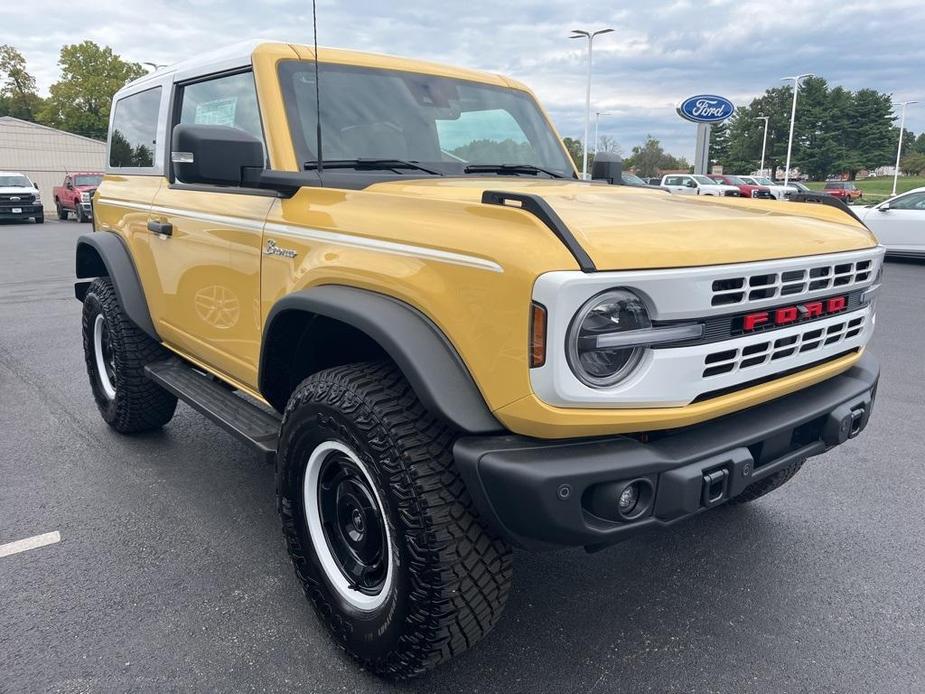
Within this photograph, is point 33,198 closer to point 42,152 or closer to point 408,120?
point 42,152

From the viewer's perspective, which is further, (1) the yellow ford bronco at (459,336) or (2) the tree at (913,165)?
(2) the tree at (913,165)

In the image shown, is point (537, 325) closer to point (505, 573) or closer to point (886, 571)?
point (505, 573)

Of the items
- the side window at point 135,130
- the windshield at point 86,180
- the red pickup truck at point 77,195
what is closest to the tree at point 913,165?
the windshield at point 86,180

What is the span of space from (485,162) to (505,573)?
1909mm

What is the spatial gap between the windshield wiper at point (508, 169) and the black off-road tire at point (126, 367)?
6.96 ft

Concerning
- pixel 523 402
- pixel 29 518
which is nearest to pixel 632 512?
pixel 523 402

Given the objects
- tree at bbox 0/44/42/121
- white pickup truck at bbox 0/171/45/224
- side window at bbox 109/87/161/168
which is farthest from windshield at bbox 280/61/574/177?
tree at bbox 0/44/42/121

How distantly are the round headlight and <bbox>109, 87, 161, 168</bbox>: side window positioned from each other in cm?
303

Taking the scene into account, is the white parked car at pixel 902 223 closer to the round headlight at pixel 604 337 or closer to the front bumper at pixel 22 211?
the round headlight at pixel 604 337

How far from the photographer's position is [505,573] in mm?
2143

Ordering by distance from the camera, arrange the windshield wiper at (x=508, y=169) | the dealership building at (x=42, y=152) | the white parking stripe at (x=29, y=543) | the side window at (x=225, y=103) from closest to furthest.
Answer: the side window at (x=225, y=103) → the white parking stripe at (x=29, y=543) → the windshield wiper at (x=508, y=169) → the dealership building at (x=42, y=152)

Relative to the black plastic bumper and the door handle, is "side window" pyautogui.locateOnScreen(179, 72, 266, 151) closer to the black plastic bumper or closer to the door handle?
the door handle

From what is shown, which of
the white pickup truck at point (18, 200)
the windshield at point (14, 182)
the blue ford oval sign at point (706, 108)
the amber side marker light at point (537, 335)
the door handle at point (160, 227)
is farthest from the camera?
the windshield at point (14, 182)

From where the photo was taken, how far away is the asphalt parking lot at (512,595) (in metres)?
2.37
